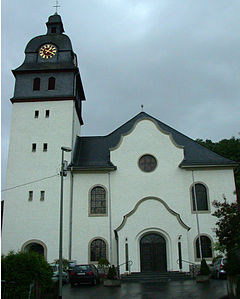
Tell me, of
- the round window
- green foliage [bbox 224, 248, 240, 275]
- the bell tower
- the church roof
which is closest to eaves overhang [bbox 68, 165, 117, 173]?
the church roof

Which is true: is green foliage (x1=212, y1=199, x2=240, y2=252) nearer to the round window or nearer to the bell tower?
the round window

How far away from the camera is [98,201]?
2719 centimetres

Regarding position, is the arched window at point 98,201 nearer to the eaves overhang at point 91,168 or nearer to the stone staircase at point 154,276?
the eaves overhang at point 91,168

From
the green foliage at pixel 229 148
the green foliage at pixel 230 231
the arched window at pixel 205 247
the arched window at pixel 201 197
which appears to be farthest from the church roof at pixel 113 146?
the green foliage at pixel 229 148

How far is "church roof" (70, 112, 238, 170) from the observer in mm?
27591

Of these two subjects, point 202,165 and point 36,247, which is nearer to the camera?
point 36,247

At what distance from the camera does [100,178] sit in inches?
1095

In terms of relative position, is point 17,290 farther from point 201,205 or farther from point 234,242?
point 201,205

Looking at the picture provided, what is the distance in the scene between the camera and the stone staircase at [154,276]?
22.6 meters

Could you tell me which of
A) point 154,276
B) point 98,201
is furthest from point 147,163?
point 154,276

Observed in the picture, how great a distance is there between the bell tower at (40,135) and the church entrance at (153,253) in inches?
275

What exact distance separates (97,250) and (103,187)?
5.03 meters

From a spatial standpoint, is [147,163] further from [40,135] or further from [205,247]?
[40,135]

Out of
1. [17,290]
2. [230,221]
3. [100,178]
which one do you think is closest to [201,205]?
[100,178]
